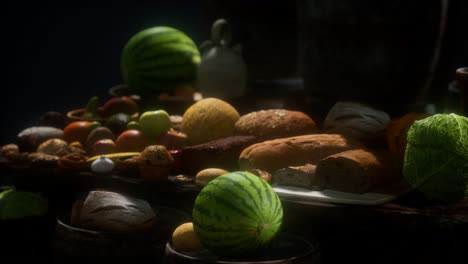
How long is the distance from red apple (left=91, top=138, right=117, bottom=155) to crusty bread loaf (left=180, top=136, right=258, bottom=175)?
0.43m

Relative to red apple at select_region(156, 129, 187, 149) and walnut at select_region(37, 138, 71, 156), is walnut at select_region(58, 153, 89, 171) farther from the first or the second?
red apple at select_region(156, 129, 187, 149)

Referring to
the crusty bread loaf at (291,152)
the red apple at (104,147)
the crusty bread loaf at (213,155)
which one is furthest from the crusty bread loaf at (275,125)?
the red apple at (104,147)

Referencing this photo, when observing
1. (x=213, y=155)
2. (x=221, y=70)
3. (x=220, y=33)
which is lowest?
(x=213, y=155)

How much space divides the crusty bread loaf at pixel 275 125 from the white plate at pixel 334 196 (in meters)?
0.44

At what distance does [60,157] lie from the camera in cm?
383

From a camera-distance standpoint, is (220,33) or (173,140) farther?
(220,33)

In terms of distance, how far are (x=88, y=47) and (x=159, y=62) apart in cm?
102

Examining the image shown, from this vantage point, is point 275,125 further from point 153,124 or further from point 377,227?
point 377,227

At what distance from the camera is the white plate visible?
303cm

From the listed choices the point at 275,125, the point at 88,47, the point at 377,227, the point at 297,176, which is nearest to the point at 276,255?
the point at 377,227

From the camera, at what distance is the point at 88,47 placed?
5539mm

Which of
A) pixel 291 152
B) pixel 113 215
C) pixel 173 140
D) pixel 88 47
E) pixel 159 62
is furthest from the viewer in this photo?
pixel 88 47

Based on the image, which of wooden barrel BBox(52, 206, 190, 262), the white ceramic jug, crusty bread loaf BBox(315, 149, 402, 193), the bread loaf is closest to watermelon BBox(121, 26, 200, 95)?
the white ceramic jug

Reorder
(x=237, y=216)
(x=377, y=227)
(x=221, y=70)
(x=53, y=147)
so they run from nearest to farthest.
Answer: (x=237, y=216), (x=377, y=227), (x=53, y=147), (x=221, y=70)
